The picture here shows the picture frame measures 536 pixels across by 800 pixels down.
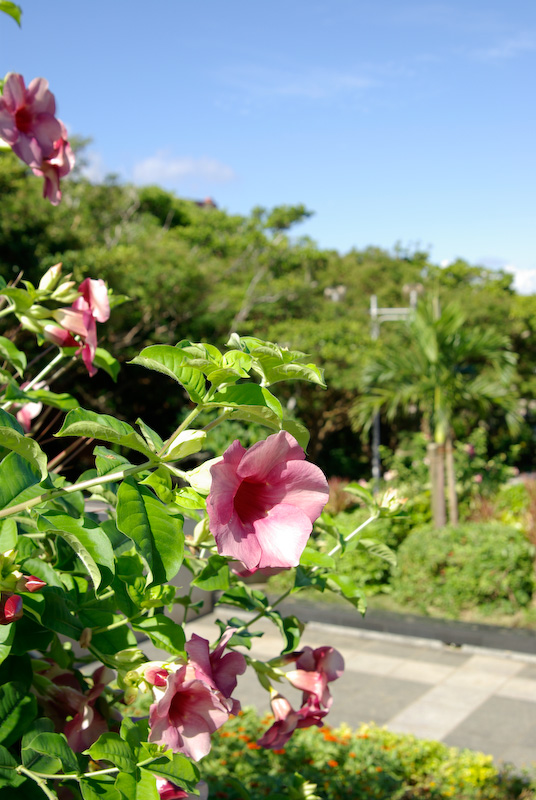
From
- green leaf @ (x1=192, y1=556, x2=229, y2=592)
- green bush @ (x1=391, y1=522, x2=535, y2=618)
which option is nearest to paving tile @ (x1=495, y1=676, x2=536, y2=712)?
green bush @ (x1=391, y1=522, x2=535, y2=618)

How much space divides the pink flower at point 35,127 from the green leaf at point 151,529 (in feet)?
2.01

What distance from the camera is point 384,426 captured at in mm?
13750

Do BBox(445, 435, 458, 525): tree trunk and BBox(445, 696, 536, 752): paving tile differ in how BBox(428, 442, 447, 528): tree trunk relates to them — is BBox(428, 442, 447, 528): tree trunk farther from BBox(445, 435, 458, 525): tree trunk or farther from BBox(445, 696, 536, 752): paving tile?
BBox(445, 696, 536, 752): paving tile

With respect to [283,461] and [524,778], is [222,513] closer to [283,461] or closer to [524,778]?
[283,461]

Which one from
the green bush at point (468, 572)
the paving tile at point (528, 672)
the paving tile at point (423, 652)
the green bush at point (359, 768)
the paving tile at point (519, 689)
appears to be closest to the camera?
the green bush at point (359, 768)

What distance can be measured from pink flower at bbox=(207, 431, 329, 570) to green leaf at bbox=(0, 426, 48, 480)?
6.9 inches

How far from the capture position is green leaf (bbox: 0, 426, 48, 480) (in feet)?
2.03

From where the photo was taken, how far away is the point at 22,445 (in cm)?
64

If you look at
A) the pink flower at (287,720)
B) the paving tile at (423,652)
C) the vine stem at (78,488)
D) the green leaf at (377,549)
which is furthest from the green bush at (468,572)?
the vine stem at (78,488)

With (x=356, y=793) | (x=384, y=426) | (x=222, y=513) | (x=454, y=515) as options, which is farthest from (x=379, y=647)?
(x=384, y=426)

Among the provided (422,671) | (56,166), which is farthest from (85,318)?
(422,671)

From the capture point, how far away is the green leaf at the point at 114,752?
742 millimetres

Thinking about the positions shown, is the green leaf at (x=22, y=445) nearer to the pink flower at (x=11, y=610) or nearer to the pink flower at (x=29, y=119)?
the pink flower at (x=11, y=610)

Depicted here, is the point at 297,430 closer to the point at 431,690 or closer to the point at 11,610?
the point at 11,610
